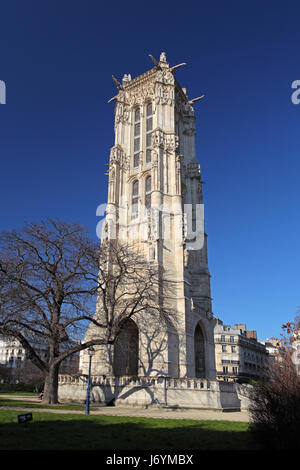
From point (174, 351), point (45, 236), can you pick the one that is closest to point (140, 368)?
point (174, 351)

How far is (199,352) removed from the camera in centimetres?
3228

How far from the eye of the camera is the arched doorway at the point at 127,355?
2841 centimetres

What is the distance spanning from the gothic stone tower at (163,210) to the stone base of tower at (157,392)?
3.69 metres

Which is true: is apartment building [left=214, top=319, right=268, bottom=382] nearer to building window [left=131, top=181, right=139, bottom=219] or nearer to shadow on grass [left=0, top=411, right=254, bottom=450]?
building window [left=131, top=181, right=139, bottom=219]

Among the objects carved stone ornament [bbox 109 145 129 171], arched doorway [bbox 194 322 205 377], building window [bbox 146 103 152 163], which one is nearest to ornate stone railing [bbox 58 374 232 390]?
arched doorway [bbox 194 322 205 377]

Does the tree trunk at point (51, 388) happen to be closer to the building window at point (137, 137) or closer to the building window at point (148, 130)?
the building window at point (148, 130)

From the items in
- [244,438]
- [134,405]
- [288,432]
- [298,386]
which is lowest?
[134,405]

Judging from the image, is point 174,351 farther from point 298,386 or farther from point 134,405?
point 298,386

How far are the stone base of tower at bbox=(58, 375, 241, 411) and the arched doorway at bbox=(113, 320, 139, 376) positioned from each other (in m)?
5.75

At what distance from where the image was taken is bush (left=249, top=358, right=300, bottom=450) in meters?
6.58

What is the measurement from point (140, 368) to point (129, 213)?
15.1 m

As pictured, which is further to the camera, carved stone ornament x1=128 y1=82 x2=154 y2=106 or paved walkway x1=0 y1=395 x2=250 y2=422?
carved stone ornament x1=128 y1=82 x2=154 y2=106

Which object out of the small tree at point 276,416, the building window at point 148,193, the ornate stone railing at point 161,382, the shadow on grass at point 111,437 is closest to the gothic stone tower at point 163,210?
the building window at point 148,193
